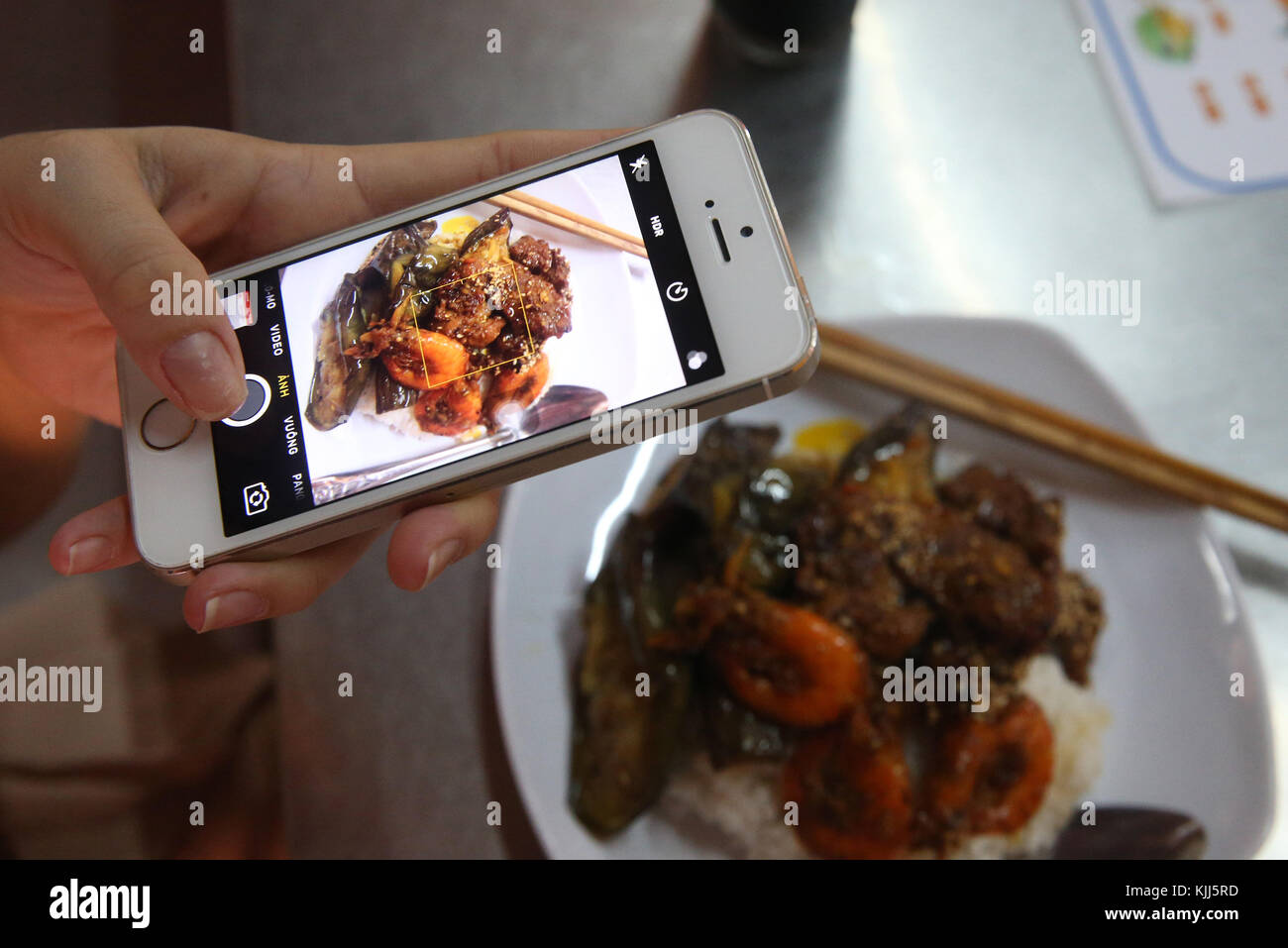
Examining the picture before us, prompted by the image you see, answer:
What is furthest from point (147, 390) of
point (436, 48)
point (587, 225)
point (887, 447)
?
point (436, 48)

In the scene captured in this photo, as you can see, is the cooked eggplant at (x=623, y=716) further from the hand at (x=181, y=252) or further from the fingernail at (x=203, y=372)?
the fingernail at (x=203, y=372)

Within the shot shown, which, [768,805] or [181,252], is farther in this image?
[768,805]

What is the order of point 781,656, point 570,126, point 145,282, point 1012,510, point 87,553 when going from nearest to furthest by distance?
1. point 145,282
2. point 87,553
3. point 781,656
4. point 1012,510
5. point 570,126

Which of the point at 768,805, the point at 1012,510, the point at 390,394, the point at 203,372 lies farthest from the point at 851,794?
the point at 203,372

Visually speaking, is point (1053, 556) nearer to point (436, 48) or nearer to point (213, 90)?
point (436, 48)

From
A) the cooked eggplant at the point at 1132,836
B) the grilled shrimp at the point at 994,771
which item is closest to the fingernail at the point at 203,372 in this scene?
the grilled shrimp at the point at 994,771

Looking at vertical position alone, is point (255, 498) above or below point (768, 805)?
above

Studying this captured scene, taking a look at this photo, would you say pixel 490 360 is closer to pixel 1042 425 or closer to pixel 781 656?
pixel 781 656
